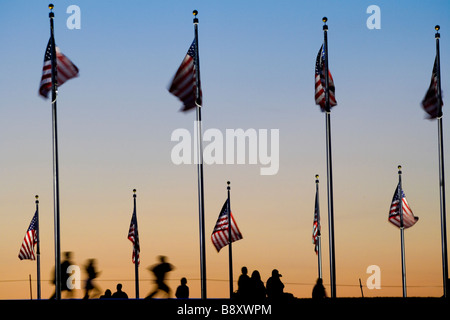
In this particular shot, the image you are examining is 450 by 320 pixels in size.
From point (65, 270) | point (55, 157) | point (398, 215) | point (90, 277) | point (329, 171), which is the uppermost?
point (55, 157)

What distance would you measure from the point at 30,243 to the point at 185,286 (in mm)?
21086

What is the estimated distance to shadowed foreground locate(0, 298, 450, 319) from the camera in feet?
93.5

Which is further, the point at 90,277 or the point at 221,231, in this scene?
the point at 221,231

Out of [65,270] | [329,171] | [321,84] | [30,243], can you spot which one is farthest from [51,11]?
[30,243]

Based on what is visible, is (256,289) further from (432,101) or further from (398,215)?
(398,215)

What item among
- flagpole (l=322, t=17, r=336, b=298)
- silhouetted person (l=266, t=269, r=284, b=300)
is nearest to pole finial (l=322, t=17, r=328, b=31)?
flagpole (l=322, t=17, r=336, b=298)

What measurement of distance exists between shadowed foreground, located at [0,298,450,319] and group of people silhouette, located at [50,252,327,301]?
1.61 m

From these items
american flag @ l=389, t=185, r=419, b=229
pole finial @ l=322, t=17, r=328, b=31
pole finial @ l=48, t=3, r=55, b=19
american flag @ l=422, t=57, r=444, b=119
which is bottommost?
american flag @ l=389, t=185, r=419, b=229

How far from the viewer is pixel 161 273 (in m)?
34.9

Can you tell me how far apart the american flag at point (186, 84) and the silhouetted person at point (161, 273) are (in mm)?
5880

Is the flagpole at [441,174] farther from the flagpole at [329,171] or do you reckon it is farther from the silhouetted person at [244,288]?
the silhouetted person at [244,288]

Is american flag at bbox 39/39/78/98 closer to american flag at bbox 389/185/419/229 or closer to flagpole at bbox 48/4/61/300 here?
flagpole at bbox 48/4/61/300

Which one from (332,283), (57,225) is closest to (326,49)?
(332,283)
